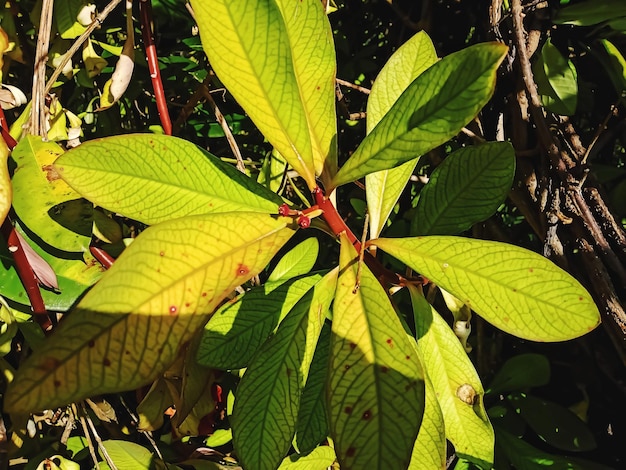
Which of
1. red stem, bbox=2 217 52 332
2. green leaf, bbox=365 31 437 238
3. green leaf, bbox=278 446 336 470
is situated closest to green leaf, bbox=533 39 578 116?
green leaf, bbox=365 31 437 238

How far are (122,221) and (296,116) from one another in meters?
0.61

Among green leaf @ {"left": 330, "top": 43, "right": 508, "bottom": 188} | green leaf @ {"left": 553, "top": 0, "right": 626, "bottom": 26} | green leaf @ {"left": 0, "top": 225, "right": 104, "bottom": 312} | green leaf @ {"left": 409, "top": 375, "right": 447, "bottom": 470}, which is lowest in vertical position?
green leaf @ {"left": 409, "top": 375, "right": 447, "bottom": 470}

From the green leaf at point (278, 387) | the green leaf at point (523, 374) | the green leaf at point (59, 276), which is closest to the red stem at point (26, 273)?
the green leaf at point (59, 276)

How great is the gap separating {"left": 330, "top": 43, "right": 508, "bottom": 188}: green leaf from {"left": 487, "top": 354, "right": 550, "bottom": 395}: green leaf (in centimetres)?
65

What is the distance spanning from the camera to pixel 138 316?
0.44 m

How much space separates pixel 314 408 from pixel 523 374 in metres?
0.43

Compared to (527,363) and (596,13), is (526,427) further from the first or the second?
(596,13)

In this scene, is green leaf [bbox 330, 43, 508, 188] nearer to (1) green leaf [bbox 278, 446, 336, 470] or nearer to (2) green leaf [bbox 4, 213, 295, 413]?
(2) green leaf [bbox 4, 213, 295, 413]

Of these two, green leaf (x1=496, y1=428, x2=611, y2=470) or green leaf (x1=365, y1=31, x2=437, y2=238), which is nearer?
green leaf (x1=365, y1=31, x2=437, y2=238)

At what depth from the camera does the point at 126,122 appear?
123 centimetres

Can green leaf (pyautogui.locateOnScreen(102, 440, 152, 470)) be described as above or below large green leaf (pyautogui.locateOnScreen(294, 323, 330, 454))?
below

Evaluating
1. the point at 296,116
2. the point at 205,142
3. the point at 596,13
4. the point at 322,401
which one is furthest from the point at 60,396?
the point at 205,142

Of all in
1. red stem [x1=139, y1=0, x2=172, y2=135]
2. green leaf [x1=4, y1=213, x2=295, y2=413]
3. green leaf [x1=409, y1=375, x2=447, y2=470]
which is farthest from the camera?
red stem [x1=139, y1=0, x2=172, y2=135]

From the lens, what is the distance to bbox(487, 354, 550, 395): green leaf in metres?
1.00
